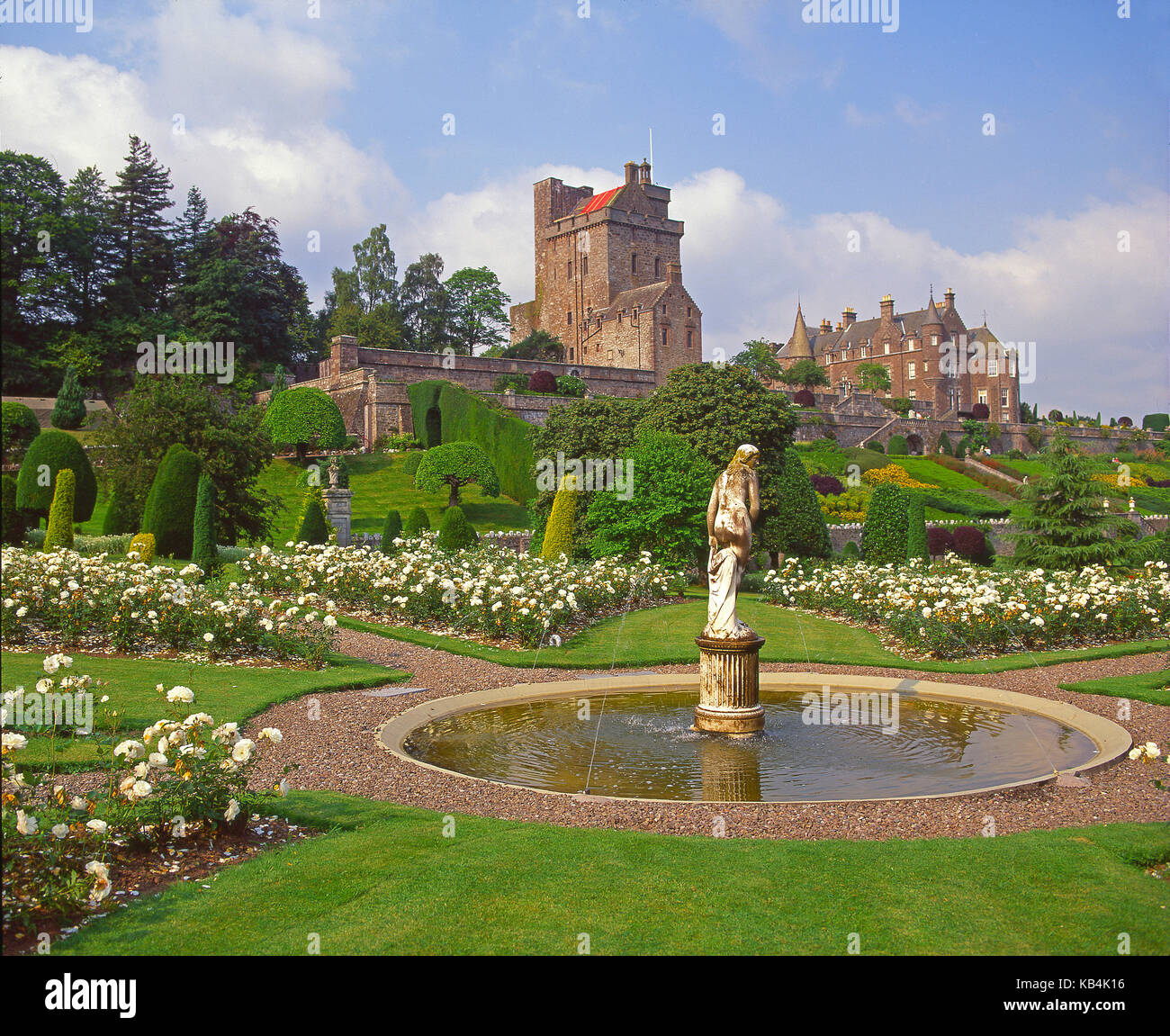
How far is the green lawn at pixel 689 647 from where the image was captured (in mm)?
14273

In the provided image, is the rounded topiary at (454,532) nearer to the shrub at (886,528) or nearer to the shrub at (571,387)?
the shrub at (886,528)

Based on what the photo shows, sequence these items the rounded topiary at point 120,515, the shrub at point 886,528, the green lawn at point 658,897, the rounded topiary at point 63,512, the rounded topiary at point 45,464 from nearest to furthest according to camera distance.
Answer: the green lawn at point 658,897 < the rounded topiary at point 63,512 < the rounded topiary at point 120,515 < the rounded topiary at point 45,464 < the shrub at point 886,528

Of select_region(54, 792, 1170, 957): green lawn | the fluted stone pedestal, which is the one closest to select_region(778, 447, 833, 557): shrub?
the fluted stone pedestal

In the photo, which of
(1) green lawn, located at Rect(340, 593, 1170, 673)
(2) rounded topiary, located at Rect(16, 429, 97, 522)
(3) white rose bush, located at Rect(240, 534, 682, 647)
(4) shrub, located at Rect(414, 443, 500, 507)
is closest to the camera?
(1) green lawn, located at Rect(340, 593, 1170, 673)

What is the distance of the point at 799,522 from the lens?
2817 cm

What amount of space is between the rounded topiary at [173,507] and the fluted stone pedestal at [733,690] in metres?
15.6

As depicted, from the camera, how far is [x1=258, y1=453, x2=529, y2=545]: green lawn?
35.6 m

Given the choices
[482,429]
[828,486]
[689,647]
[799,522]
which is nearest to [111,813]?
[689,647]

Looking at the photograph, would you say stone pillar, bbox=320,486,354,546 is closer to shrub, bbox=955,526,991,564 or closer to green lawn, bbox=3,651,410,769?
green lawn, bbox=3,651,410,769

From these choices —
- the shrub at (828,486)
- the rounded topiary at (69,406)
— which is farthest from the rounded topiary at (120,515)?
the shrub at (828,486)

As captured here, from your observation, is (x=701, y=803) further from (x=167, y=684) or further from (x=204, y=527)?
(x=204, y=527)

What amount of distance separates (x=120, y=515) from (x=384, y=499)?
13.7 meters

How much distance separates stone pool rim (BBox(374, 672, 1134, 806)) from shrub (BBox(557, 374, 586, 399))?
40869 mm
